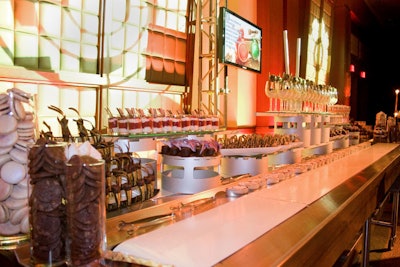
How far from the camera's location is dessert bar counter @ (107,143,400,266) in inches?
34.1

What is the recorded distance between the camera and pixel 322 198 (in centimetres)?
147

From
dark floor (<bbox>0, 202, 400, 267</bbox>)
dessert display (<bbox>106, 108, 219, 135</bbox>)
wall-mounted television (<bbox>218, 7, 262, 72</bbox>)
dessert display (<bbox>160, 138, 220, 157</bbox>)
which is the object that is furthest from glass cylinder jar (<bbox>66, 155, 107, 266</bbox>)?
wall-mounted television (<bbox>218, 7, 262, 72</bbox>)

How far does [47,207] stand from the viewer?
831 millimetres

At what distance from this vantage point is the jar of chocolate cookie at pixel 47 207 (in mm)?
830

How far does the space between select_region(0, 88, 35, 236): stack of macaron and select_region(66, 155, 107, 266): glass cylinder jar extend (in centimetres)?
19

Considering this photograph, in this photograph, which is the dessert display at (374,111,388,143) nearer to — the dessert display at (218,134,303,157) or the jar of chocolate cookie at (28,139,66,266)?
the dessert display at (218,134,303,157)

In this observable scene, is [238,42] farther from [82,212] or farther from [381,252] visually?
[82,212]

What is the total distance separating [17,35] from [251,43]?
2821 mm

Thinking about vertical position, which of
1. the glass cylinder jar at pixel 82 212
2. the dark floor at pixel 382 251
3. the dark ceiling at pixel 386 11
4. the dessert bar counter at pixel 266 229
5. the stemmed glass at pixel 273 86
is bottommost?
the dark floor at pixel 382 251

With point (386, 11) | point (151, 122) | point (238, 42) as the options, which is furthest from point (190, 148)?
point (386, 11)

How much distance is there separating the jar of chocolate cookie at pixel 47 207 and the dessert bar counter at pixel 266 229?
0.14m

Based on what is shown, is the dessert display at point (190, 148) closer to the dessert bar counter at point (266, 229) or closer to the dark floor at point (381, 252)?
the dessert bar counter at point (266, 229)

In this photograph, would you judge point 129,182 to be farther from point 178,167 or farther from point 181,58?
point 181,58

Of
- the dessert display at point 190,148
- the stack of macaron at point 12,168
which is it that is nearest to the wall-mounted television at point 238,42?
the dessert display at point 190,148
